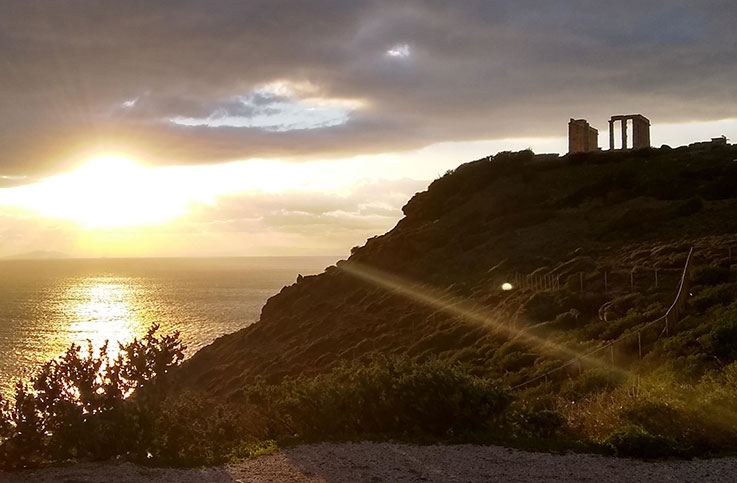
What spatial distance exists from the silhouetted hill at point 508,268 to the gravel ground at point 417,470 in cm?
1230


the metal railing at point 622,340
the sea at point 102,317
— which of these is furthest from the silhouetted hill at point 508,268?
the sea at point 102,317

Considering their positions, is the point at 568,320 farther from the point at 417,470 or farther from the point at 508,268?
the point at 417,470

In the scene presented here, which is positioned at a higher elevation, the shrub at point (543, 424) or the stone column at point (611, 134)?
the stone column at point (611, 134)

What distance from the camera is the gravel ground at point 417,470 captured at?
33.9 feet

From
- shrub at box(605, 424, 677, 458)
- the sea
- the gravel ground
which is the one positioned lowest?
the sea

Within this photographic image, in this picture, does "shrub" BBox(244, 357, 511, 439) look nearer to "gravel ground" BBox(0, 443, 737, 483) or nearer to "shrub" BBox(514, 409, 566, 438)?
"shrub" BBox(514, 409, 566, 438)

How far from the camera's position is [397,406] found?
1332 cm

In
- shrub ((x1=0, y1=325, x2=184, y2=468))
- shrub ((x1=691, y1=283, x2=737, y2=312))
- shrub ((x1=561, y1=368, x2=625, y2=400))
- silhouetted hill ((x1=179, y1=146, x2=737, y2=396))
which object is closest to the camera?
shrub ((x1=0, y1=325, x2=184, y2=468))

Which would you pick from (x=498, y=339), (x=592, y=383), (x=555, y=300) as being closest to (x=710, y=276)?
(x=555, y=300)

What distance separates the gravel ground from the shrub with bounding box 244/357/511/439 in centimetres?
129

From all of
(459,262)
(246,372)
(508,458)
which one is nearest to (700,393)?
(508,458)

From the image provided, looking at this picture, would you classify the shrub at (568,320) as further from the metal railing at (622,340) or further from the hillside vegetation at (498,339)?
the metal railing at (622,340)

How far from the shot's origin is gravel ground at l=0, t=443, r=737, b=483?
33.9ft

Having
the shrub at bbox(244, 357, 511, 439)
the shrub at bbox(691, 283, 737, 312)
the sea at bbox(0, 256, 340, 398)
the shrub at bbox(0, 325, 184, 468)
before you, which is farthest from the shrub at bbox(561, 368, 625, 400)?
the sea at bbox(0, 256, 340, 398)
